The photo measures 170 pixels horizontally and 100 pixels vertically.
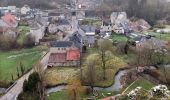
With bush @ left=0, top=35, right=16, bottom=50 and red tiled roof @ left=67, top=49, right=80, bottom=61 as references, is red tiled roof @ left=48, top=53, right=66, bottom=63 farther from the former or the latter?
bush @ left=0, top=35, right=16, bottom=50

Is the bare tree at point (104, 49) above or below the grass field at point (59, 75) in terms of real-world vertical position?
above

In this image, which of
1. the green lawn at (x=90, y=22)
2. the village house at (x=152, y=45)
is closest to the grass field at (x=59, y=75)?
the village house at (x=152, y=45)

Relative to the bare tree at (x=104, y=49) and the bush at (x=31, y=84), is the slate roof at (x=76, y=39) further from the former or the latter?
the bush at (x=31, y=84)

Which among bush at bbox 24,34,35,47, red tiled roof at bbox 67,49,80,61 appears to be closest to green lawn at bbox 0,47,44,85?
bush at bbox 24,34,35,47

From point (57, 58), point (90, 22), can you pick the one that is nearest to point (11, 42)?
point (57, 58)

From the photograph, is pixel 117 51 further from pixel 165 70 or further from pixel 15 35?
pixel 15 35

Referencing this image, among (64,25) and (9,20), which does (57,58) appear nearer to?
(64,25)
